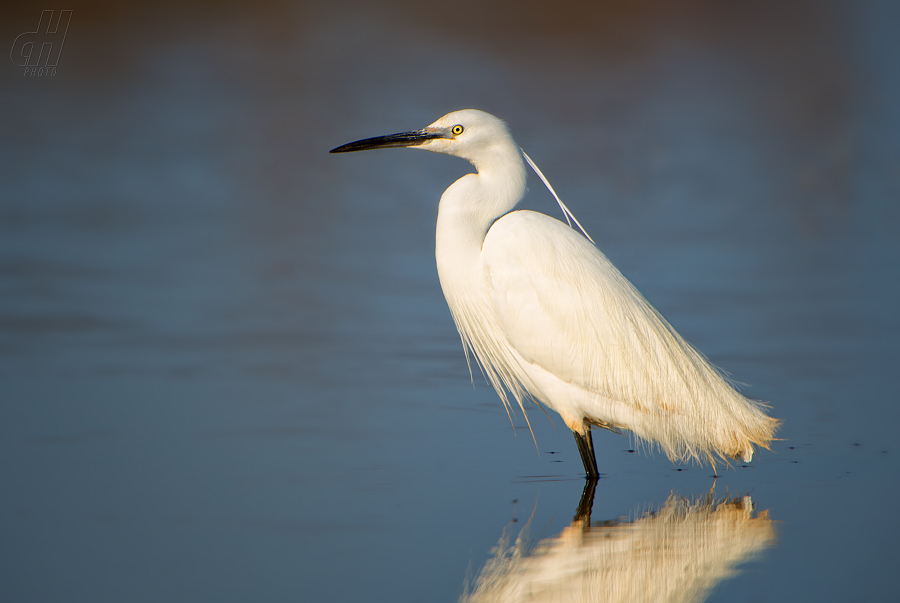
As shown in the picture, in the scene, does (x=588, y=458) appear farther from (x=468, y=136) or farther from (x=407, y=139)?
(x=407, y=139)

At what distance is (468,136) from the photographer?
3.83 meters

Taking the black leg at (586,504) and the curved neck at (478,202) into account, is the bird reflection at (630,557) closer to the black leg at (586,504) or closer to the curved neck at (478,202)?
the black leg at (586,504)

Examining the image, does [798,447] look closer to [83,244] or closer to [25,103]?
[83,244]

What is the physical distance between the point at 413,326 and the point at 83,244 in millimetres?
3123

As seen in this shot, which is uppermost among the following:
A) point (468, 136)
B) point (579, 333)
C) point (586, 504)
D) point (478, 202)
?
point (468, 136)

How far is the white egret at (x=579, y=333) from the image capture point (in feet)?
11.7

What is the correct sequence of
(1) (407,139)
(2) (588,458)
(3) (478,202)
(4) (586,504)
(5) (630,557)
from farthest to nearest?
(1) (407,139), (3) (478,202), (2) (588,458), (4) (586,504), (5) (630,557)

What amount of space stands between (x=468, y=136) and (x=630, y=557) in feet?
6.34

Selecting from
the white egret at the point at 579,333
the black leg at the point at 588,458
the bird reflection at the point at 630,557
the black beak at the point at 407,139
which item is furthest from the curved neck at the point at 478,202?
the bird reflection at the point at 630,557

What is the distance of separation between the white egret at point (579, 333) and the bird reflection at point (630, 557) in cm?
41

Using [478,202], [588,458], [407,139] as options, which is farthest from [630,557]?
[407,139]

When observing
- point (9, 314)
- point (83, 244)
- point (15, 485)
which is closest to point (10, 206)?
point (83, 244)

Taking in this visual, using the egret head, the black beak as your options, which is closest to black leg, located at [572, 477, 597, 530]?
the egret head

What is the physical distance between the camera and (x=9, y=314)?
5625mm
